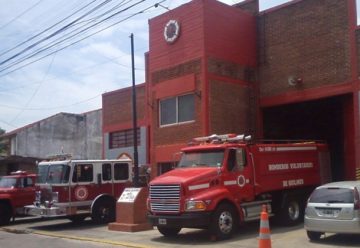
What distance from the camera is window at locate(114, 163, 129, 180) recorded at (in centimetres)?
2084

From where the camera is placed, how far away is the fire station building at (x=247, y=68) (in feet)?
66.8

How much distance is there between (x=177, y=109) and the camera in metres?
22.1

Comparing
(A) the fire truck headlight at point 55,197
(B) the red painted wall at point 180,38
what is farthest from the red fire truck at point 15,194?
(B) the red painted wall at point 180,38

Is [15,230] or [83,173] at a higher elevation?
[83,173]

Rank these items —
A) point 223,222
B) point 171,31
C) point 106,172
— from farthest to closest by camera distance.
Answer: point 171,31
point 106,172
point 223,222

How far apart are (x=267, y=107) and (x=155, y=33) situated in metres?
5.91

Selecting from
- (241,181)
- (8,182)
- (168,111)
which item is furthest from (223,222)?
(8,182)

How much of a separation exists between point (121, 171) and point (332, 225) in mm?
10469

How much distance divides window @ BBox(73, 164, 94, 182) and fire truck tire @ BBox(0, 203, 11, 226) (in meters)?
3.86

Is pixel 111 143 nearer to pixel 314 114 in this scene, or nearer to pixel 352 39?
pixel 314 114

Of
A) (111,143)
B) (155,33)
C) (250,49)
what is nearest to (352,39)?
(250,49)

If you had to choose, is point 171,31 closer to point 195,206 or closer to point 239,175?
point 239,175

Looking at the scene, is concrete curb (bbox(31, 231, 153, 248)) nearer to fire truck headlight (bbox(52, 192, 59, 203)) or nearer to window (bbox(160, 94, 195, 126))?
fire truck headlight (bbox(52, 192, 59, 203))

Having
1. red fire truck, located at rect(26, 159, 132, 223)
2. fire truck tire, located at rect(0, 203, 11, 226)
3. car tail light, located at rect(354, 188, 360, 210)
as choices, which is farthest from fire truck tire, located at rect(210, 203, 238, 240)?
fire truck tire, located at rect(0, 203, 11, 226)
